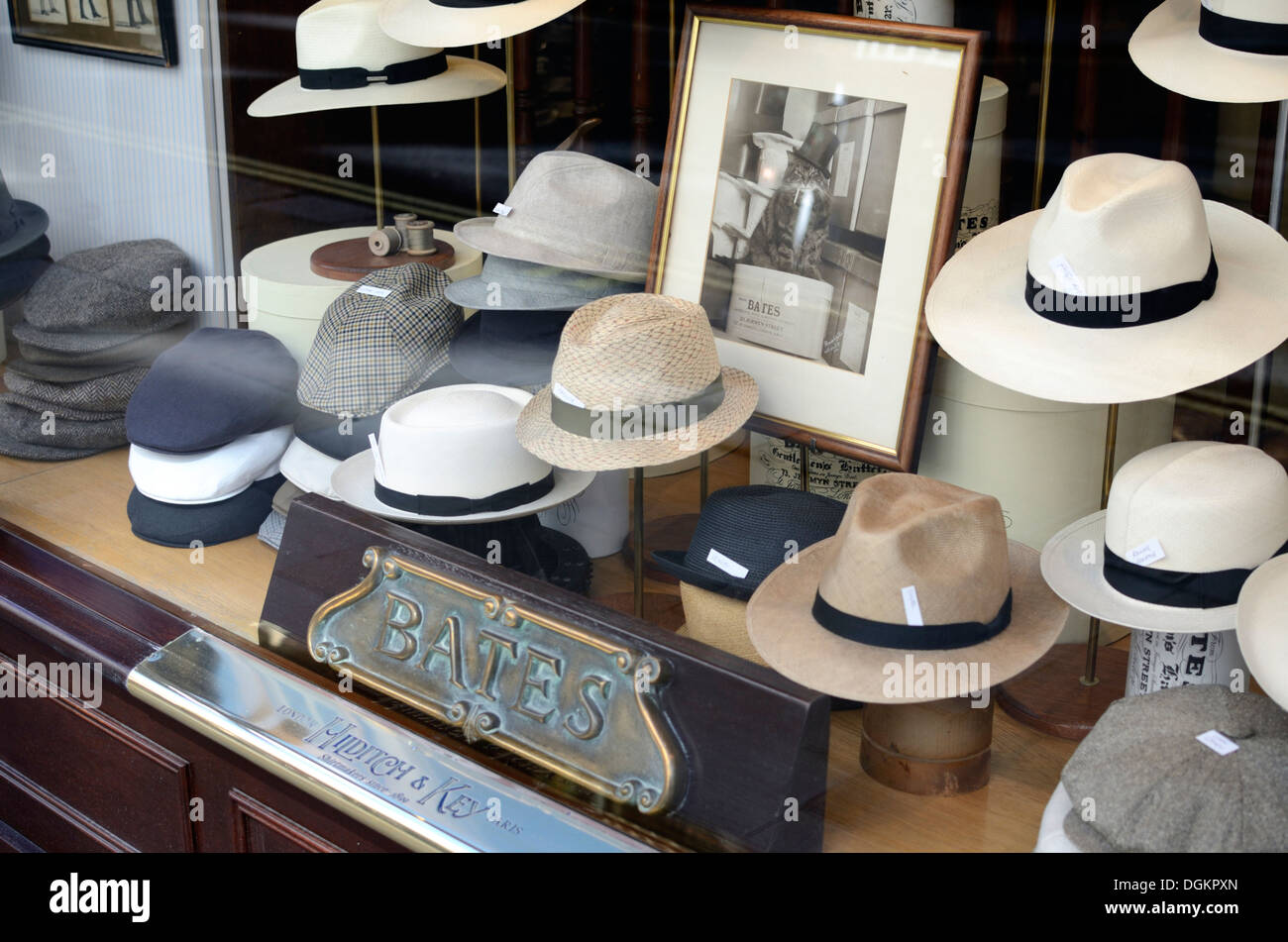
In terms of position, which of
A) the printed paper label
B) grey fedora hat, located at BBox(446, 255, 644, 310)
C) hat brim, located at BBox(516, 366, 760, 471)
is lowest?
the printed paper label

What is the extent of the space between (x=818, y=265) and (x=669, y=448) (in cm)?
28

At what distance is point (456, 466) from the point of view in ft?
5.11

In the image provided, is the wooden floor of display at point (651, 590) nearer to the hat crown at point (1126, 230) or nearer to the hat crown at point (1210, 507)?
the hat crown at point (1210, 507)

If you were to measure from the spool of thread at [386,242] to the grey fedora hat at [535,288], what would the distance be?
301 millimetres

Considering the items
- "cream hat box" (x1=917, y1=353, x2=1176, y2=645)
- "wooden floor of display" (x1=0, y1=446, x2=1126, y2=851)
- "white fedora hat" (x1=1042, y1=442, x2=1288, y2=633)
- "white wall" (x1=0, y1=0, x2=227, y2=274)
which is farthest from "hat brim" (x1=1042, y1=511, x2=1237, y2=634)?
"white wall" (x1=0, y1=0, x2=227, y2=274)

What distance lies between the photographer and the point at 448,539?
1.65 metres

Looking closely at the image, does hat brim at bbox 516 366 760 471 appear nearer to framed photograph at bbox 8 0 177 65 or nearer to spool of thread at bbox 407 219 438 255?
spool of thread at bbox 407 219 438 255

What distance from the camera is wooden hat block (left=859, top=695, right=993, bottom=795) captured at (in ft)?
4.31

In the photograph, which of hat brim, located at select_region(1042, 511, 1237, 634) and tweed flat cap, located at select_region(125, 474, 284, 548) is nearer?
hat brim, located at select_region(1042, 511, 1237, 634)

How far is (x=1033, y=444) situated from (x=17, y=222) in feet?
5.55

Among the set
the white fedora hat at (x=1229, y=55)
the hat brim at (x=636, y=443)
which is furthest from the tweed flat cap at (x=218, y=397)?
the white fedora hat at (x=1229, y=55)

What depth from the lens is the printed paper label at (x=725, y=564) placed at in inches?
56.2

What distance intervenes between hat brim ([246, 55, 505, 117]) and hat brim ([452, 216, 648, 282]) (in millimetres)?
266
